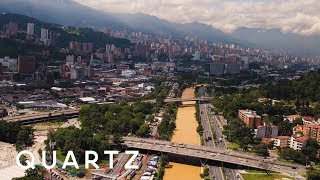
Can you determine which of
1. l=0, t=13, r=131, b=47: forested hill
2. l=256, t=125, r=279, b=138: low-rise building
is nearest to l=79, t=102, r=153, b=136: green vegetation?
l=256, t=125, r=279, b=138: low-rise building

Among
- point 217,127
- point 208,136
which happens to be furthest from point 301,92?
point 208,136

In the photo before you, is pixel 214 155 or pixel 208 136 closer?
pixel 214 155

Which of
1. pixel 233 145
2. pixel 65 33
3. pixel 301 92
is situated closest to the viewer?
pixel 233 145

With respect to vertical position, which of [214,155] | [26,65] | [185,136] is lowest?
[185,136]

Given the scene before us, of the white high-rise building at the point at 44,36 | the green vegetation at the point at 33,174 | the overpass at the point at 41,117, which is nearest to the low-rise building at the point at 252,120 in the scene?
the overpass at the point at 41,117

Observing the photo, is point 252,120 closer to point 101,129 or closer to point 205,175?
point 101,129

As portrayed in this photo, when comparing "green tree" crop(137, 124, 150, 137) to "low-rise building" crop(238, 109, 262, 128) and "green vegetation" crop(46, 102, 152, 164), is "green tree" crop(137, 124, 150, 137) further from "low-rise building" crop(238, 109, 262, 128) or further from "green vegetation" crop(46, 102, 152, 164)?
"low-rise building" crop(238, 109, 262, 128)

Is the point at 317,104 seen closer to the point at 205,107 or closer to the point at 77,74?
the point at 205,107

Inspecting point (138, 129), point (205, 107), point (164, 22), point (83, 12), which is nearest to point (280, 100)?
point (205, 107)
